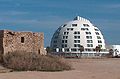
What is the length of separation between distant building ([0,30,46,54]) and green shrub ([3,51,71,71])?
1453 mm

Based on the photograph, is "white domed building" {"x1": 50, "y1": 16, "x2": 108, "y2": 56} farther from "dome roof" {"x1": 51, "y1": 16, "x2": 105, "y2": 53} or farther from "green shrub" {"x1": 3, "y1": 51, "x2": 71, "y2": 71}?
"green shrub" {"x1": 3, "y1": 51, "x2": 71, "y2": 71}

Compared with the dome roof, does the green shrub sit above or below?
below

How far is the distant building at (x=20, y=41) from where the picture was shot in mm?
28558

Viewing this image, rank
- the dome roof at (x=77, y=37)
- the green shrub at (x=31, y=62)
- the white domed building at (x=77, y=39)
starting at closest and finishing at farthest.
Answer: the green shrub at (x=31, y=62)
the white domed building at (x=77, y=39)
the dome roof at (x=77, y=37)

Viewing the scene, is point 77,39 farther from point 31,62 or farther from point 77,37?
point 31,62

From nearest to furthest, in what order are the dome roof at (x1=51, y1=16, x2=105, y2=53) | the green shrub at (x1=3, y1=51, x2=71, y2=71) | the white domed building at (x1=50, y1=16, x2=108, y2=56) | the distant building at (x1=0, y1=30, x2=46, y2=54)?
the green shrub at (x1=3, y1=51, x2=71, y2=71), the distant building at (x1=0, y1=30, x2=46, y2=54), the white domed building at (x1=50, y1=16, x2=108, y2=56), the dome roof at (x1=51, y1=16, x2=105, y2=53)

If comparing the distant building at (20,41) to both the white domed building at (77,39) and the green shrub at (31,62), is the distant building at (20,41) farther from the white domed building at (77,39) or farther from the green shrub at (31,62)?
the white domed building at (77,39)

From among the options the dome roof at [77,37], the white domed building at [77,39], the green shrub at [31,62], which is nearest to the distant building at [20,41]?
the green shrub at [31,62]

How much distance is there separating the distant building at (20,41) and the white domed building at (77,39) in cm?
8702

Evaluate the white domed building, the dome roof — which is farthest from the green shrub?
the dome roof

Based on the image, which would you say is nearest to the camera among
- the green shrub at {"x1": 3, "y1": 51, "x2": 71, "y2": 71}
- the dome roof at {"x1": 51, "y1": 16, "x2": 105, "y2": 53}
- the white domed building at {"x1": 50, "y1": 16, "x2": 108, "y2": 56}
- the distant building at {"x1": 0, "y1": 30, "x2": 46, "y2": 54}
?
the green shrub at {"x1": 3, "y1": 51, "x2": 71, "y2": 71}

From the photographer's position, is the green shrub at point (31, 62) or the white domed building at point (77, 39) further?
the white domed building at point (77, 39)

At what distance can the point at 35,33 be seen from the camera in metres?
31.2

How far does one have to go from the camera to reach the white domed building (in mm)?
121262
